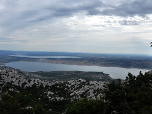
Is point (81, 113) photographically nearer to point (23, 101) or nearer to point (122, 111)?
point (122, 111)

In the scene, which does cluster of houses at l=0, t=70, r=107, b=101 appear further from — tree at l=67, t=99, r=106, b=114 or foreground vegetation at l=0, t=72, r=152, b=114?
foreground vegetation at l=0, t=72, r=152, b=114

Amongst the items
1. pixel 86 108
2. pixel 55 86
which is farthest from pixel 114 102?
pixel 55 86

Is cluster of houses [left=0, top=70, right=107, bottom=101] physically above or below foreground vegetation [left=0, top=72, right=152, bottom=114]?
below

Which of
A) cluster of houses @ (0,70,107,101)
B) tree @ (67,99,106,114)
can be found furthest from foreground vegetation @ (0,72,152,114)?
cluster of houses @ (0,70,107,101)

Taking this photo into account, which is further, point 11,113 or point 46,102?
point 46,102

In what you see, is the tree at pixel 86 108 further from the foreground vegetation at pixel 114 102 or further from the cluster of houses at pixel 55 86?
the cluster of houses at pixel 55 86

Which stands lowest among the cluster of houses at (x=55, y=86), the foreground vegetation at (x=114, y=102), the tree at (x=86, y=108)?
the cluster of houses at (x=55, y=86)

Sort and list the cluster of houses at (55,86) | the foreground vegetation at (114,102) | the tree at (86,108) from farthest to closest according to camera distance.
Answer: the cluster of houses at (55,86) < the tree at (86,108) < the foreground vegetation at (114,102)

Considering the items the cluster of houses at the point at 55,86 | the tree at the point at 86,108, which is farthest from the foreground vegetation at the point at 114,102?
the cluster of houses at the point at 55,86

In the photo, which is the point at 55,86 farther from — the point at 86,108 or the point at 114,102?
the point at 114,102

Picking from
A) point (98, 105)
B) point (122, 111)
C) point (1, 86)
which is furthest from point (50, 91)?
point (122, 111)

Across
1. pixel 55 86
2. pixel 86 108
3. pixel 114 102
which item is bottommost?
pixel 55 86
